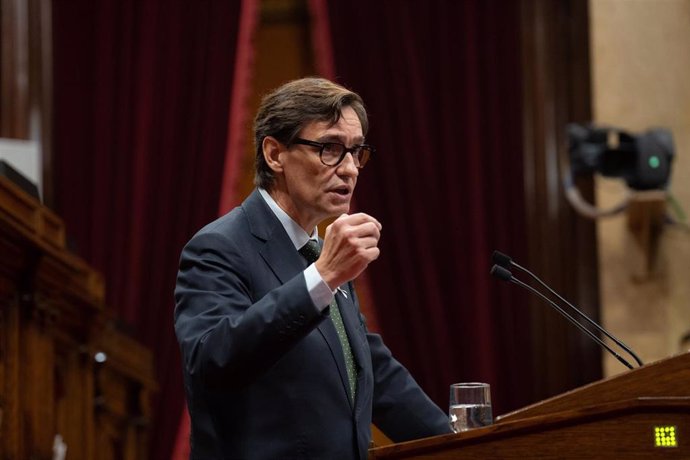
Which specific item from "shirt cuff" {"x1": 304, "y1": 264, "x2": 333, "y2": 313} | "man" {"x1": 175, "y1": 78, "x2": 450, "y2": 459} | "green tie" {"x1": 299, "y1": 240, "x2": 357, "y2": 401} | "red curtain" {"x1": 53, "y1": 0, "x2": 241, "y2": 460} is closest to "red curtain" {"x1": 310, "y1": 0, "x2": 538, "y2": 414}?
"red curtain" {"x1": 53, "y1": 0, "x2": 241, "y2": 460}

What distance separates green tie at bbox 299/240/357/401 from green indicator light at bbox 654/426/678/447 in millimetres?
572

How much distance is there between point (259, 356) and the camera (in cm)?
179

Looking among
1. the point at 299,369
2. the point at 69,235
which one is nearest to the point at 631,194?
the point at 69,235

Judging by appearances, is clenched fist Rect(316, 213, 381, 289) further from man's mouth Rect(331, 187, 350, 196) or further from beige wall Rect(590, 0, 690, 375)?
beige wall Rect(590, 0, 690, 375)

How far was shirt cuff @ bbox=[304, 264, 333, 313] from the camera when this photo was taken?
70.9 inches

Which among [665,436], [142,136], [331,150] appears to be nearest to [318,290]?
[331,150]

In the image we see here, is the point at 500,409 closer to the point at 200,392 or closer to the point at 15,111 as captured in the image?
the point at 15,111

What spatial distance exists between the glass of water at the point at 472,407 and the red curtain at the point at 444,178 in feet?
10.9

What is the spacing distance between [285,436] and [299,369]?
0.39 ft

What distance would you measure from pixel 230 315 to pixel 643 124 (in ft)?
12.5

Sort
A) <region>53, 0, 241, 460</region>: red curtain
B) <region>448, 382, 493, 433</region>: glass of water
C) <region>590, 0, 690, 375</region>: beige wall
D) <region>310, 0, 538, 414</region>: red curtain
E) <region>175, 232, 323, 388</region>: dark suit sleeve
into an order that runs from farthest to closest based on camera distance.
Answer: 1. <region>53, 0, 241, 460</region>: red curtain
2. <region>310, 0, 538, 414</region>: red curtain
3. <region>590, 0, 690, 375</region>: beige wall
4. <region>448, 382, 493, 433</region>: glass of water
5. <region>175, 232, 323, 388</region>: dark suit sleeve

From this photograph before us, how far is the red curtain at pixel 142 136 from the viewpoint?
564cm

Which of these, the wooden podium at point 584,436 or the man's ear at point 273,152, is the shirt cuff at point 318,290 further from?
the man's ear at point 273,152

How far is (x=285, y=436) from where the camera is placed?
1900mm
